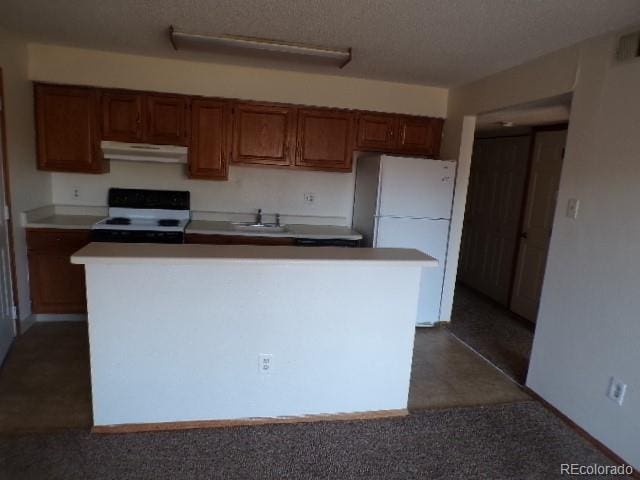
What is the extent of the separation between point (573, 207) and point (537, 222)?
193 centimetres

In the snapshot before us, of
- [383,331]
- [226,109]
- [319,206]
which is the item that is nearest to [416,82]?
[319,206]

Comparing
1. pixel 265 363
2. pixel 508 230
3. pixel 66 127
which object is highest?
pixel 66 127

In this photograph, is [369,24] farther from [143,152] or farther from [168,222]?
[168,222]

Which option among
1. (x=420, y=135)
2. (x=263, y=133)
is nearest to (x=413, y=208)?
(x=420, y=135)

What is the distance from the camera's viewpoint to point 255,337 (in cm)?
218

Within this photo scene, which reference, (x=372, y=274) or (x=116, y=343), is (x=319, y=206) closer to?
(x=372, y=274)

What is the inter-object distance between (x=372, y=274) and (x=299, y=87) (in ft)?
7.44

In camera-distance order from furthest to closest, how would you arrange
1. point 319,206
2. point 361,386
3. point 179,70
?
point 319,206
point 179,70
point 361,386

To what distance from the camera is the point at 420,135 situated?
4.02 metres

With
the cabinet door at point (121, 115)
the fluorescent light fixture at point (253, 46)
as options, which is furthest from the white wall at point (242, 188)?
the fluorescent light fixture at point (253, 46)

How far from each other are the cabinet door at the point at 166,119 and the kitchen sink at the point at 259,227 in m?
0.93

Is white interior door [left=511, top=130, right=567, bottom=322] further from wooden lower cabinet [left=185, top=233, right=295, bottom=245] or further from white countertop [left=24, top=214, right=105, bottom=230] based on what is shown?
white countertop [left=24, top=214, right=105, bottom=230]

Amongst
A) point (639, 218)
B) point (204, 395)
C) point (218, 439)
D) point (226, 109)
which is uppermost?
point (226, 109)

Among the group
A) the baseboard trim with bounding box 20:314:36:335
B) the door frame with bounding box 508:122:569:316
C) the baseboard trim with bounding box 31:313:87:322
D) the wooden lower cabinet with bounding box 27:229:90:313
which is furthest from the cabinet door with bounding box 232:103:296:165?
the door frame with bounding box 508:122:569:316
